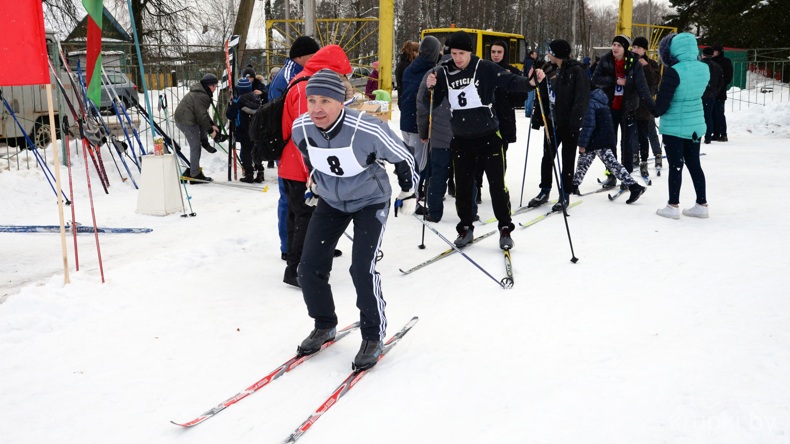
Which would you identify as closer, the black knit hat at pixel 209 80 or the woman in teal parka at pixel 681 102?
the woman in teal parka at pixel 681 102

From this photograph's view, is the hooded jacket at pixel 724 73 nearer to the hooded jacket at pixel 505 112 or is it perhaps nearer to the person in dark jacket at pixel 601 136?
the person in dark jacket at pixel 601 136

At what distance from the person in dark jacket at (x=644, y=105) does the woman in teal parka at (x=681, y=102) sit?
1.73 m

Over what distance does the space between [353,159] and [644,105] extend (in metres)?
7.56

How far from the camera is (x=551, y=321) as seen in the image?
15.9 feet

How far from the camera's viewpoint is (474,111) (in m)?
6.49

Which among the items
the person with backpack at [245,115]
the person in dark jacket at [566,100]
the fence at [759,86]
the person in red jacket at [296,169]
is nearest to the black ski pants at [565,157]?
the person in dark jacket at [566,100]

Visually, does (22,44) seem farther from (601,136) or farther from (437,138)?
(601,136)

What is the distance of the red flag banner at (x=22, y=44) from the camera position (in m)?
5.46

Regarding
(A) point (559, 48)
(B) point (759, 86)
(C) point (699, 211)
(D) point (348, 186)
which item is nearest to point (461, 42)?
(A) point (559, 48)

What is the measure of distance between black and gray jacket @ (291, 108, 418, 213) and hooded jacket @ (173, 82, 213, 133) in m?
7.66

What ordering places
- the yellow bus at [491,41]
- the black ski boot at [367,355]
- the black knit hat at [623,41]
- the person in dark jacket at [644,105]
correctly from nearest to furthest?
the black ski boot at [367,355], the black knit hat at [623,41], the person in dark jacket at [644,105], the yellow bus at [491,41]

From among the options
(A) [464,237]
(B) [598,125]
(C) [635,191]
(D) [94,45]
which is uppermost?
(D) [94,45]

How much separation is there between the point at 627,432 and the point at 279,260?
437 cm

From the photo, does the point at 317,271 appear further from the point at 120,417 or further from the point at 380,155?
the point at 120,417
